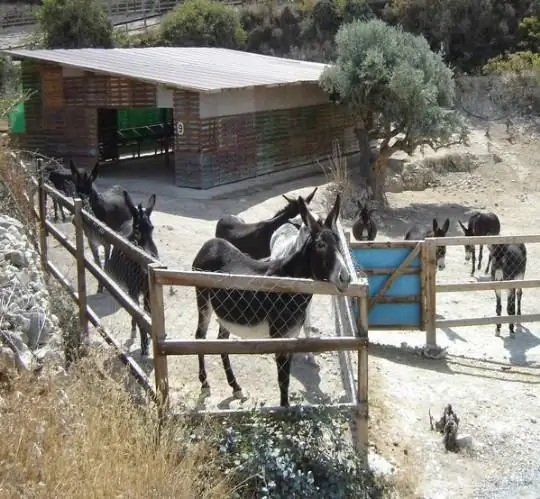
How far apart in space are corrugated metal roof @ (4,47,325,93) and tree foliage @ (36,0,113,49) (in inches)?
638

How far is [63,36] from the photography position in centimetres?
4400

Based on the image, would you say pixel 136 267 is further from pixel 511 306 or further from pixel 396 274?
pixel 511 306

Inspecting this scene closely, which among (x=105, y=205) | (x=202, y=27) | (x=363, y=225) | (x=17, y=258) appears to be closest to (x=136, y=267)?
(x=17, y=258)

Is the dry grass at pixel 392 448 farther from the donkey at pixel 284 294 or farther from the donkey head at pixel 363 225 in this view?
the donkey head at pixel 363 225

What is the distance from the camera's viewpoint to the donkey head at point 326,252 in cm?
606

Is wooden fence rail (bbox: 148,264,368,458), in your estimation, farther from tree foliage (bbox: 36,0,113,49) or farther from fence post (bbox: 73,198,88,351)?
tree foliage (bbox: 36,0,113,49)

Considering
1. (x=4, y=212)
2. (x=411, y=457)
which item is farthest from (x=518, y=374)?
(x=4, y=212)

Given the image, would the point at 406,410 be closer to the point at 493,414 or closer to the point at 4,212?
the point at 493,414

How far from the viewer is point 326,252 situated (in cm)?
634

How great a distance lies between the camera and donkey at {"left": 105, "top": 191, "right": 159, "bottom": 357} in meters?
8.18

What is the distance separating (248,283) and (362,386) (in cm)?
118

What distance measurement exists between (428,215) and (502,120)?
11.3 m

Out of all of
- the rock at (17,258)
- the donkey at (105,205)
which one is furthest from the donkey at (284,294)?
the donkey at (105,205)

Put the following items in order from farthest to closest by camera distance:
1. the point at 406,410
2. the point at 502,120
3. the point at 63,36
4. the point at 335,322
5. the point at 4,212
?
1. the point at 63,36
2. the point at 502,120
3. the point at 335,322
4. the point at 4,212
5. the point at 406,410
